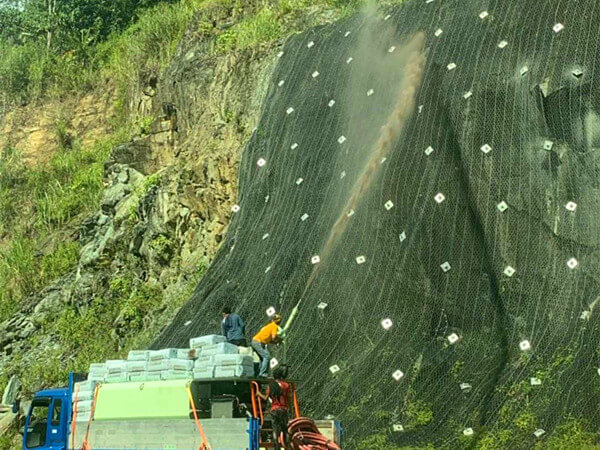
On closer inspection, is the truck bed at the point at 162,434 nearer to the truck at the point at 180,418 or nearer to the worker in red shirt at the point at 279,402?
the truck at the point at 180,418

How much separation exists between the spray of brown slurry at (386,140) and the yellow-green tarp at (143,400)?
16.6ft

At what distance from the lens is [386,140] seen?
1797 cm

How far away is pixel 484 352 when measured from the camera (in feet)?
48.7

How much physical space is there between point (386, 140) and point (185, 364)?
23.9ft

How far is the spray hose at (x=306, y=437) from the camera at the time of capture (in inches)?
463

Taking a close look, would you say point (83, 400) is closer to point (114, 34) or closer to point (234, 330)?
point (234, 330)

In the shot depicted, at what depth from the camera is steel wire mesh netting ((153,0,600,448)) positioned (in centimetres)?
1455

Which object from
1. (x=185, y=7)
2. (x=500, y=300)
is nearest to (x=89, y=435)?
(x=500, y=300)

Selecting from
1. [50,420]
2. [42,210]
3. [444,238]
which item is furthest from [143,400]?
[42,210]

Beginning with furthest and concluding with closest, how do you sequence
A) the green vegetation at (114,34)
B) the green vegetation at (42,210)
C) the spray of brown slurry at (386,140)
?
the green vegetation at (42,210)
the green vegetation at (114,34)
the spray of brown slurry at (386,140)

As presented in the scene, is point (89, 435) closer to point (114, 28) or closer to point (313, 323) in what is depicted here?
point (313, 323)

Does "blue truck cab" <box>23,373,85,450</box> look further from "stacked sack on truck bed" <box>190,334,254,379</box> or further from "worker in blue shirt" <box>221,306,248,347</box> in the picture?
"stacked sack on truck bed" <box>190,334,254,379</box>

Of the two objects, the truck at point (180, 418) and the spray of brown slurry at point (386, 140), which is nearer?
the truck at point (180, 418)

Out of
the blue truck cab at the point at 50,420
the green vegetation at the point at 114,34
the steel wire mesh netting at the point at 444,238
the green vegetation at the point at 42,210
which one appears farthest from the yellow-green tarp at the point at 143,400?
the green vegetation at the point at 42,210
